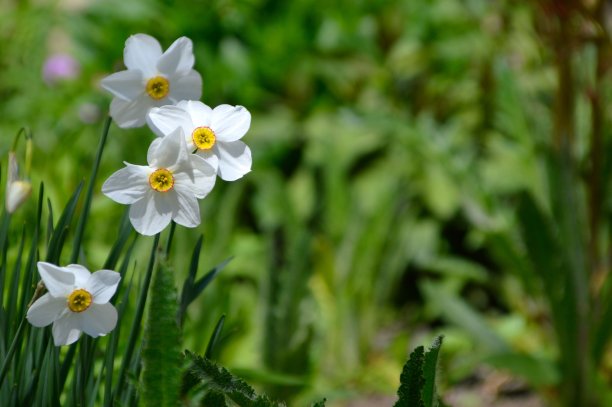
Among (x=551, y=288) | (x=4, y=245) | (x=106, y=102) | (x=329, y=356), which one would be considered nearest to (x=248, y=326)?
(x=329, y=356)

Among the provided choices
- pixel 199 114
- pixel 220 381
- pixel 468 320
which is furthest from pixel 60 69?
pixel 220 381

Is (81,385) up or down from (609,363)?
down

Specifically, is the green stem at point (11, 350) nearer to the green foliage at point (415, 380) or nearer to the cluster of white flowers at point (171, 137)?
the cluster of white flowers at point (171, 137)

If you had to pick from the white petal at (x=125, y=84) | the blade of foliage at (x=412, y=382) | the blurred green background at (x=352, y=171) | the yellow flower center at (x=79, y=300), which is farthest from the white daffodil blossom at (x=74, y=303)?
the blurred green background at (x=352, y=171)

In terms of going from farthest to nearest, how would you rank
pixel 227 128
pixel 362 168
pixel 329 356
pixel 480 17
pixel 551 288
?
1. pixel 480 17
2. pixel 362 168
3. pixel 329 356
4. pixel 551 288
5. pixel 227 128

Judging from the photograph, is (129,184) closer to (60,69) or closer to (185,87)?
(185,87)

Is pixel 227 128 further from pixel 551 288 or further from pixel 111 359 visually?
pixel 551 288

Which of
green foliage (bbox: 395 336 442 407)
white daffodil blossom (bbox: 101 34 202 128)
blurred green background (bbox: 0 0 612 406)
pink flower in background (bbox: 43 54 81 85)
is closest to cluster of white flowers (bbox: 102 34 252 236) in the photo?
white daffodil blossom (bbox: 101 34 202 128)

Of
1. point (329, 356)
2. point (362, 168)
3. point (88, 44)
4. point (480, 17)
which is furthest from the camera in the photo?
point (88, 44)
